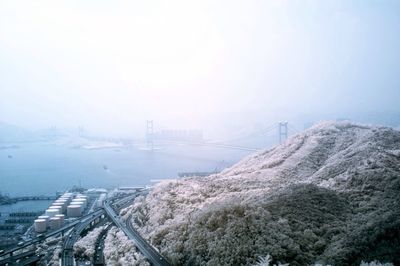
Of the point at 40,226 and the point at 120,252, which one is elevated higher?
the point at 120,252

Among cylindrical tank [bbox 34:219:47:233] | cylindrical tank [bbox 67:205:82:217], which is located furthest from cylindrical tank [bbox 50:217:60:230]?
cylindrical tank [bbox 67:205:82:217]

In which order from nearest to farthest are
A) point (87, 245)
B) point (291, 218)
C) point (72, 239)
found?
point (291, 218) → point (87, 245) → point (72, 239)

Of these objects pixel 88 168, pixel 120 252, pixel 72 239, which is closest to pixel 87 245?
pixel 72 239

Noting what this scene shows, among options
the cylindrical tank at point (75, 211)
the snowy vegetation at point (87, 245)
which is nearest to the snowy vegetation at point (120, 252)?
the snowy vegetation at point (87, 245)

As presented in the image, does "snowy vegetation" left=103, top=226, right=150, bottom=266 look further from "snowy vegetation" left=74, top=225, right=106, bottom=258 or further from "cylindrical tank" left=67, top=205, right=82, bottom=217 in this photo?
"cylindrical tank" left=67, top=205, right=82, bottom=217

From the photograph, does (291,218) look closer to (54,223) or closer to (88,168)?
(54,223)

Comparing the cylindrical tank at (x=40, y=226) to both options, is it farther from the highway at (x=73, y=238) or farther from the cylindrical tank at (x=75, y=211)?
the cylindrical tank at (x=75, y=211)
